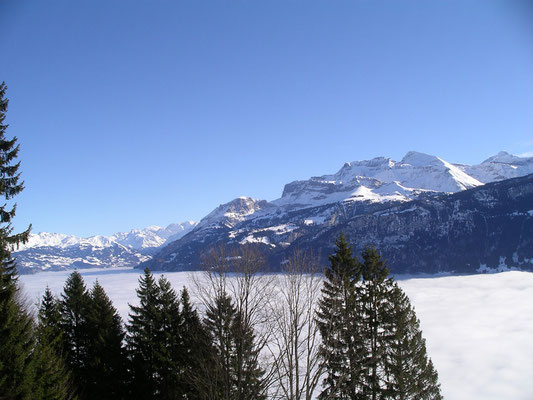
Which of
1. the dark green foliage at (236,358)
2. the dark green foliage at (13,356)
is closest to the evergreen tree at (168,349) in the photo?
the dark green foliage at (236,358)

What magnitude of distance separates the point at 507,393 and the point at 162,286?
342 feet

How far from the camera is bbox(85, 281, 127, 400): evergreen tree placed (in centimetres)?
2570

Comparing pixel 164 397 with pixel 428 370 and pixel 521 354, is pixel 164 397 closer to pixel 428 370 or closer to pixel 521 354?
pixel 428 370

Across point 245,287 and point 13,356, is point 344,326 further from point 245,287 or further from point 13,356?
point 13,356

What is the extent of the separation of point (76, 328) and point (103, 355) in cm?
430

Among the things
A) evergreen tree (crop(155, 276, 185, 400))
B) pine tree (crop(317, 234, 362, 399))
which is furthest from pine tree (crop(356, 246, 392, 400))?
evergreen tree (crop(155, 276, 185, 400))

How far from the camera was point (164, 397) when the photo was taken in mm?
24781

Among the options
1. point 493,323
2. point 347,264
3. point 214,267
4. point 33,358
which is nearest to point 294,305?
point 214,267

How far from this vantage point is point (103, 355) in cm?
2648

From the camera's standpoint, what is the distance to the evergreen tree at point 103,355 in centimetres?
2570

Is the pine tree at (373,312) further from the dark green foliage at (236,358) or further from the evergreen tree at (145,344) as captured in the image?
the evergreen tree at (145,344)

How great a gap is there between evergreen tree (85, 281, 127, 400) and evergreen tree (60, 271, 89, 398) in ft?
1.68

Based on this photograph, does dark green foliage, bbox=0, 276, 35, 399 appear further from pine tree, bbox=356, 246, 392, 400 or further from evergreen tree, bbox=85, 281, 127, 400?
pine tree, bbox=356, 246, 392, 400

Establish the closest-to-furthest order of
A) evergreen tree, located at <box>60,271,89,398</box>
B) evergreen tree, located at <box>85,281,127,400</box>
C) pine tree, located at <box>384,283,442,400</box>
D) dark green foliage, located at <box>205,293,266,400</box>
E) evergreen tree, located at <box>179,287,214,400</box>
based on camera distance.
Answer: dark green foliage, located at <box>205,293,266,400</box> → evergreen tree, located at <box>179,287,214,400</box> → pine tree, located at <box>384,283,442,400</box> → evergreen tree, located at <box>85,281,127,400</box> → evergreen tree, located at <box>60,271,89,398</box>
